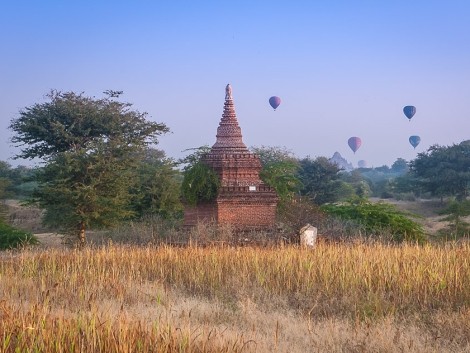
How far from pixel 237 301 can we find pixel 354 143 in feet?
257

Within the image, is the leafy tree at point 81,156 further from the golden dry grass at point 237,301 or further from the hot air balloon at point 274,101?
the hot air balloon at point 274,101

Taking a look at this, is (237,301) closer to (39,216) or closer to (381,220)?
(381,220)

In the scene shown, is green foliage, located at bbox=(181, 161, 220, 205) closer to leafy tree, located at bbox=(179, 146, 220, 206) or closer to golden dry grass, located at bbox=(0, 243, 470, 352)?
leafy tree, located at bbox=(179, 146, 220, 206)

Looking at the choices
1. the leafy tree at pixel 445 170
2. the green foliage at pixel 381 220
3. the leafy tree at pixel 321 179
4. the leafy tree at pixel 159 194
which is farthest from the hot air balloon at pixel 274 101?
the green foliage at pixel 381 220

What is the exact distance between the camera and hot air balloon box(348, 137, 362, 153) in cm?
8656

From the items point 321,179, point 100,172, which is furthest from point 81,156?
point 321,179

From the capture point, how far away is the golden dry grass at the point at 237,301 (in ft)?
22.0

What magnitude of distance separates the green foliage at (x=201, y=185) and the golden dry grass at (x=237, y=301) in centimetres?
601

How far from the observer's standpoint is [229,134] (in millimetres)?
21312

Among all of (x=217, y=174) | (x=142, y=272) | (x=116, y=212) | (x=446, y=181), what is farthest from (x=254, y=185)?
(x=446, y=181)

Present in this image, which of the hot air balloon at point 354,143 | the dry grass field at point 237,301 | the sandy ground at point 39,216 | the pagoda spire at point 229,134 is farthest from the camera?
the hot air balloon at point 354,143

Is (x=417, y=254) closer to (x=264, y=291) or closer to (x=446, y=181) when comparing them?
(x=264, y=291)

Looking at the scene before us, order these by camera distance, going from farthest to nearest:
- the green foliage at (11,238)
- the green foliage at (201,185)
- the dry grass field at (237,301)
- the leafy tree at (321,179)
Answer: the leafy tree at (321,179) → the green foliage at (11,238) → the green foliage at (201,185) → the dry grass field at (237,301)

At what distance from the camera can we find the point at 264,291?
10.4 m
